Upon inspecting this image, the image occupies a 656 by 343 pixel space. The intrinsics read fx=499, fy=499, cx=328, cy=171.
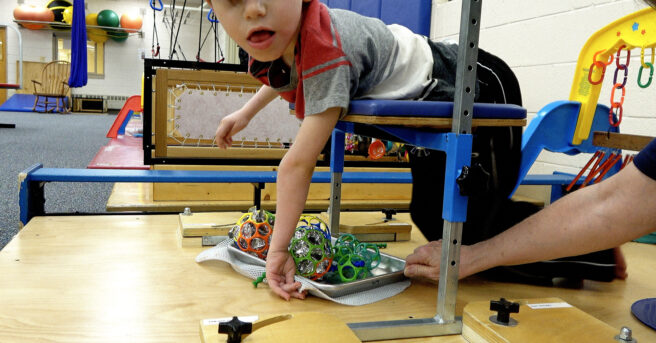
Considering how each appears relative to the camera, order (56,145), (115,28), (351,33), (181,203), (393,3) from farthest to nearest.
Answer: (115,28)
(56,145)
(393,3)
(181,203)
(351,33)

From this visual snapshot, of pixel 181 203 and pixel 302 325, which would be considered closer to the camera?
pixel 302 325

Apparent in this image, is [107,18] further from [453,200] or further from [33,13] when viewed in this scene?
[453,200]

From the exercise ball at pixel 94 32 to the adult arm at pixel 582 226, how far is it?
32.0ft

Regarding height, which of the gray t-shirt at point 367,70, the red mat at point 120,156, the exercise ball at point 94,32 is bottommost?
the red mat at point 120,156

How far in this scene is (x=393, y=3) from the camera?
2480 mm

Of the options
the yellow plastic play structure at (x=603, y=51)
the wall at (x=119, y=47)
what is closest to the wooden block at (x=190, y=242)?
the yellow plastic play structure at (x=603, y=51)

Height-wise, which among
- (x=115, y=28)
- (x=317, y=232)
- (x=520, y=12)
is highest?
(x=115, y=28)

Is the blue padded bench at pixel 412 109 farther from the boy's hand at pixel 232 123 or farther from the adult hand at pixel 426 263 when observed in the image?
the boy's hand at pixel 232 123

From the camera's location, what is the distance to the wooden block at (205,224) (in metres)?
1.20

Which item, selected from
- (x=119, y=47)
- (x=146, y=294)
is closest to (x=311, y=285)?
(x=146, y=294)

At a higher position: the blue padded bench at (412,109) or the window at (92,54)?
the window at (92,54)

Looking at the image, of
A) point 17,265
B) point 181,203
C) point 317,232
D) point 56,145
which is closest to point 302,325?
point 317,232

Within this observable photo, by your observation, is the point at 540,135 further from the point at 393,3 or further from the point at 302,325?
the point at 393,3

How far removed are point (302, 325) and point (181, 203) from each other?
1.33m
